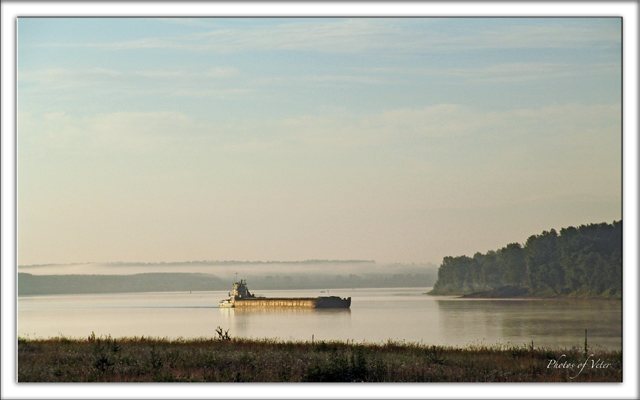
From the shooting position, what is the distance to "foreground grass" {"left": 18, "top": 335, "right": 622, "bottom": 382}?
14.5 metres

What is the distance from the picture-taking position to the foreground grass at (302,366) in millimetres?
14523

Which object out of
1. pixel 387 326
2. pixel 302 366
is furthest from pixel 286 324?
pixel 302 366

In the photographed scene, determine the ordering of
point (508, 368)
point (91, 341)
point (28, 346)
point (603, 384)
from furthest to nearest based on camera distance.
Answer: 1. point (91, 341)
2. point (28, 346)
3. point (508, 368)
4. point (603, 384)

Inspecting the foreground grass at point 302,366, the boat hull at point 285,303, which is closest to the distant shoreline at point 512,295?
the boat hull at point 285,303

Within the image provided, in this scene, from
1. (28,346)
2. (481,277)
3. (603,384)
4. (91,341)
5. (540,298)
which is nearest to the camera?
(603,384)

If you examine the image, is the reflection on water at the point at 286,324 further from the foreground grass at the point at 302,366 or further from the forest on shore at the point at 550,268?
the forest on shore at the point at 550,268

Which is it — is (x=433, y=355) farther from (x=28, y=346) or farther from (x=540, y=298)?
(x=540, y=298)

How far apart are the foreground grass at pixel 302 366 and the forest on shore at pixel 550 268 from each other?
33765 millimetres

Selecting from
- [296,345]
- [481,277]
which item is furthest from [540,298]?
[296,345]

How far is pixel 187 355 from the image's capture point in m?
16.8

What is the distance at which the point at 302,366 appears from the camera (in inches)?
603

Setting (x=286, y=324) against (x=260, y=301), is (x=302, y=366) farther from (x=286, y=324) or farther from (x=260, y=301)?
(x=260, y=301)

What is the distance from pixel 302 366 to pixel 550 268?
86010 mm

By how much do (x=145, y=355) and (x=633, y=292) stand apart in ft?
39.6
